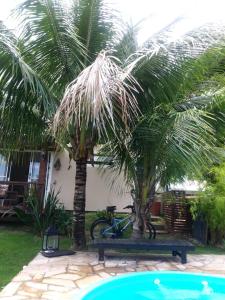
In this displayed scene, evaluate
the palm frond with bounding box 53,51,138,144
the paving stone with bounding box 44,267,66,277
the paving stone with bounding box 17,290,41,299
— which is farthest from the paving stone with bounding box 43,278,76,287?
the palm frond with bounding box 53,51,138,144

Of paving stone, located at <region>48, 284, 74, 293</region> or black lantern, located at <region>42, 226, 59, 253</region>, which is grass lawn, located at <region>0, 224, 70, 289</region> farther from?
paving stone, located at <region>48, 284, 74, 293</region>

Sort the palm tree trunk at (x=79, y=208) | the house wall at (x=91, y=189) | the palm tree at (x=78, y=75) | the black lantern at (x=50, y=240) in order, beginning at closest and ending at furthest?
the palm tree at (x=78, y=75), the black lantern at (x=50, y=240), the palm tree trunk at (x=79, y=208), the house wall at (x=91, y=189)

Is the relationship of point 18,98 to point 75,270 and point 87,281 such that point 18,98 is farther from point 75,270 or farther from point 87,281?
point 87,281

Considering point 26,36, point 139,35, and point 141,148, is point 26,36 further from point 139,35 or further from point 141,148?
point 141,148

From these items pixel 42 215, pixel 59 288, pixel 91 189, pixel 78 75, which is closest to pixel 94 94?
pixel 78 75

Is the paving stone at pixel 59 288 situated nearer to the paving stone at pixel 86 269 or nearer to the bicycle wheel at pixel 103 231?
the paving stone at pixel 86 269

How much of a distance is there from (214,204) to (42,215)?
5.18 m

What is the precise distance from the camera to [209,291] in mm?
6074

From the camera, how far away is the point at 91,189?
13656 mm

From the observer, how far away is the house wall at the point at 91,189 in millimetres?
13375

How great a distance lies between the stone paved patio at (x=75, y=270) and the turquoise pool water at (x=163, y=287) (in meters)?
0.32

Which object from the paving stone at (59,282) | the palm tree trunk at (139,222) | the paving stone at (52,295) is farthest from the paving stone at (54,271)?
the palm tree trunk at (139,222)

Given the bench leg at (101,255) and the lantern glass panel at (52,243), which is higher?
the lantern glass panel at (52,243)

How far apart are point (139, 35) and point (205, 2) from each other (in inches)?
68.1
